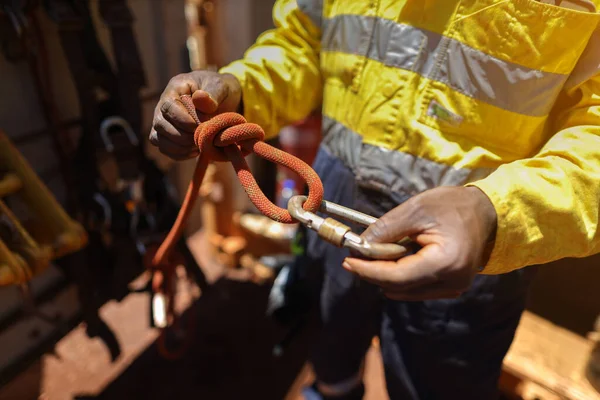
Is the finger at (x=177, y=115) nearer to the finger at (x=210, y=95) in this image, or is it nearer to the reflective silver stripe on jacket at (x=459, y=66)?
the finger at (x=210, y=95)

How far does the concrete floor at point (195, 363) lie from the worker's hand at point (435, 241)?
3.33 ft

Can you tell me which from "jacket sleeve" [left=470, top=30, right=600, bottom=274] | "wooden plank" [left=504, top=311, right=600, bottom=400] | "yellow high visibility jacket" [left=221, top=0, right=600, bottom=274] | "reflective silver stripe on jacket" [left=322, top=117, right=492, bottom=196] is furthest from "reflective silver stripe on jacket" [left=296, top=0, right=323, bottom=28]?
"wooden plank" [left=504, top=311, right=600, bottom=400]

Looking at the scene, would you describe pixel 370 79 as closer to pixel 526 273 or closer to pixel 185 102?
pixel 185 102

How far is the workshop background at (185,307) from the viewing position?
99cm

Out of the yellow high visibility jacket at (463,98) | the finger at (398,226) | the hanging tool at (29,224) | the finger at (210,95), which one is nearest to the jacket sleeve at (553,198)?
the yellow high visibility jacket at (463,98)

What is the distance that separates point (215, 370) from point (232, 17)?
131 centimetres

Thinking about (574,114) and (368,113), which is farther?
(368,113)

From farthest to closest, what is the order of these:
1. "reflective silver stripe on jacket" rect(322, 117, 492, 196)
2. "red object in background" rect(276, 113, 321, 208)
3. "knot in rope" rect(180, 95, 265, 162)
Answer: "red object in background" rect(276, 113, 321, 208), "reflective silver stripe on jacket" rect(322, 117, 492, 196), "knot in rope" rect(180, 95, 265, 162)

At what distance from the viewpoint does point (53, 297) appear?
3.59 ft

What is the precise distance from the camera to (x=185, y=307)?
63.4 inches

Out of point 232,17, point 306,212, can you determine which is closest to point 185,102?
point 306,212

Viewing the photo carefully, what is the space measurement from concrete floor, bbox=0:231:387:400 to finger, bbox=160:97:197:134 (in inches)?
34.1

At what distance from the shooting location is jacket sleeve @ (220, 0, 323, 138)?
75 cm

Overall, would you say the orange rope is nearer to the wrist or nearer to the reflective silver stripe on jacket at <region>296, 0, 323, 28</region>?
Result: the wrist
